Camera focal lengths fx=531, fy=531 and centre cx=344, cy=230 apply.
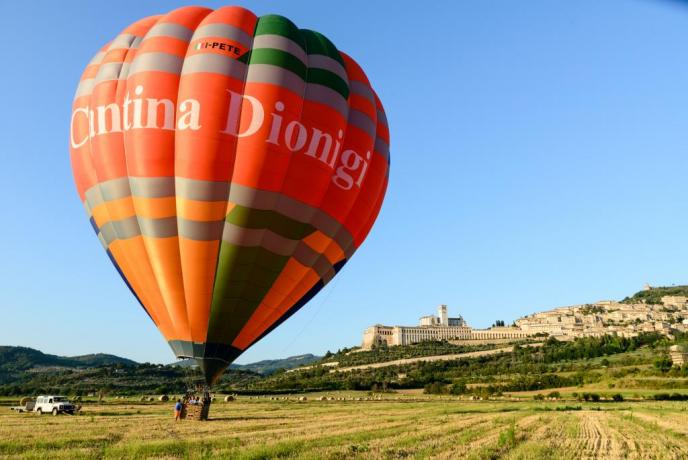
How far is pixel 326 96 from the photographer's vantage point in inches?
778

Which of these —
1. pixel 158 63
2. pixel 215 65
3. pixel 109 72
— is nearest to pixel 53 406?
pixel 109 72

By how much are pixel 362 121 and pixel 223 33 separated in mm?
6182

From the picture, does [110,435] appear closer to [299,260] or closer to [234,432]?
[234,432]

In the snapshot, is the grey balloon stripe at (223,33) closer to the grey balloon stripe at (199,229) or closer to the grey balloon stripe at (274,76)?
the grey balloon stripe at (274,76)

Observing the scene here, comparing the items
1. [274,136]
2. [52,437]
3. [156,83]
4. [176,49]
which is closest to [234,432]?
[52,437]

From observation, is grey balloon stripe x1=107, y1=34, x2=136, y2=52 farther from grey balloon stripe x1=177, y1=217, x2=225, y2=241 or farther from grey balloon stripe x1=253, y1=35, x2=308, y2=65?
grey balloon stripe x1=177, y1=217, x2=225, y2=241

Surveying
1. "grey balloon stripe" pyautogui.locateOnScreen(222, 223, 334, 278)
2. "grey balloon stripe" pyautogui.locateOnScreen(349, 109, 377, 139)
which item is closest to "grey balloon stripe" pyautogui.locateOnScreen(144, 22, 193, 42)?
"grey balloon stripe" pyautogui.locateOnScreen(349, 109, 377, 139)

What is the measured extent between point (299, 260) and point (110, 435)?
8.63 metres

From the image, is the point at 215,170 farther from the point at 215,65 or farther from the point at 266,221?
the point at 215,65

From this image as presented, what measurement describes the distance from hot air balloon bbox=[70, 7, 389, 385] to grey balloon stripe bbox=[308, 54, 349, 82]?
6cm

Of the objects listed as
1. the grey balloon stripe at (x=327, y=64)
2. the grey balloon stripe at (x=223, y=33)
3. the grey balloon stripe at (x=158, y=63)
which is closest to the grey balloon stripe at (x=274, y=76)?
the grey balloon stripe at (x=223, y=33)

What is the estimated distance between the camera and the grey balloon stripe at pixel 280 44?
19531mm

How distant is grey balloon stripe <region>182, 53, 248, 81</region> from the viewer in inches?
731

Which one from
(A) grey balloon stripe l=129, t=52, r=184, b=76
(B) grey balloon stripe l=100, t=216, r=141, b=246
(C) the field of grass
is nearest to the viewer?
(C) the field of grass
